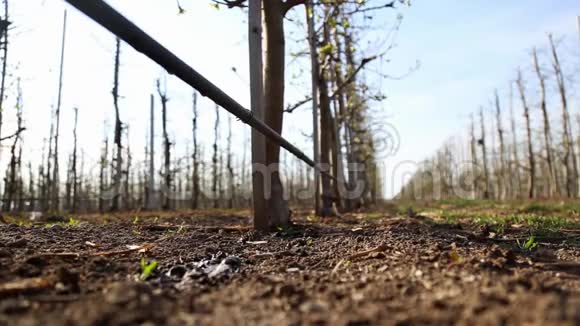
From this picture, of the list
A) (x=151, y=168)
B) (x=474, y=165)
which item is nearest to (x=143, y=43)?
(x=151, y=168)

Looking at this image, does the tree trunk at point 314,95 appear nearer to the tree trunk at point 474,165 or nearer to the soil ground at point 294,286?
the soil ground at point 294,286

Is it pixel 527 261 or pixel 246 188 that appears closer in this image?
pixel 527 261

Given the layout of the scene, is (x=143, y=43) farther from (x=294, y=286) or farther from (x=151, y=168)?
(x=151, y=168)

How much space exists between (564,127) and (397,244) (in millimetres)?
29016

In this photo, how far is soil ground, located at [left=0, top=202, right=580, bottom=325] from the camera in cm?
128

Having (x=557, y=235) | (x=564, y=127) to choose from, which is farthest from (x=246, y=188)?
(x=557, y=235)

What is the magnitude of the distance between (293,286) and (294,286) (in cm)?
5

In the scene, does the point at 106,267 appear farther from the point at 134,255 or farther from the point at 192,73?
the point at 192,73

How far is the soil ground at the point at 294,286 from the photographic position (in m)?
1.28

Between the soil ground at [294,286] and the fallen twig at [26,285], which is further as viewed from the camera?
the fallen twig at [26,285]

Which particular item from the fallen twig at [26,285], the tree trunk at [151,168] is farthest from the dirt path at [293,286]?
the tree trunk at [151,168]

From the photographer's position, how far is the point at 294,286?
1.82m

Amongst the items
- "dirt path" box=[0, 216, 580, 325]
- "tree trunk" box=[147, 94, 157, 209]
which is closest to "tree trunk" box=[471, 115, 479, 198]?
"tree trunk" box=[147, 94, 157, 209]

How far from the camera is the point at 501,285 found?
1.60m
